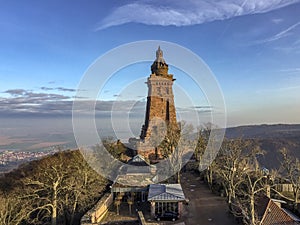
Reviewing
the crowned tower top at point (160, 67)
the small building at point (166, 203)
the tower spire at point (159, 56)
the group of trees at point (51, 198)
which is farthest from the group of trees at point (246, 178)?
the tower spire at point (159, 56)

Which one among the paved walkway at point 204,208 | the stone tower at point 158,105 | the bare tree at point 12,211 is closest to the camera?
the bare tree at point 12,211

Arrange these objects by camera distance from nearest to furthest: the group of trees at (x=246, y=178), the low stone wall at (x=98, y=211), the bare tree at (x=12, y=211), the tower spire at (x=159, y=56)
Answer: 1. the bare tree at (x=12, y=211)
2. the group of trees at (x=246, y=178)
3. the low stone wall at (x=98, y=211)
4. the tower spire at (x=159, y=56)

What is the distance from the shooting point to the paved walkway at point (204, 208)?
61.5 feet

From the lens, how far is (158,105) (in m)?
43.7

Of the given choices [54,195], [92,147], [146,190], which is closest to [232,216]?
[146,190]

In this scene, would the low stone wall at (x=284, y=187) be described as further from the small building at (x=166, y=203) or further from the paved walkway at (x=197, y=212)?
the small building at (x=166, y=203)

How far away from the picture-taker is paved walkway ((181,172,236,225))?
18734 millimetres

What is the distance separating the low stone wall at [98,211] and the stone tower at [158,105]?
64.3ft

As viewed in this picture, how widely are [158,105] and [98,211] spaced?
25985 mm

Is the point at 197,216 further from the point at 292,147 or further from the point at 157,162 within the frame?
the point at 292,147

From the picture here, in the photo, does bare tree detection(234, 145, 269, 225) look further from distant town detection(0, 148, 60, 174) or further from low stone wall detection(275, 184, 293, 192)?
distant town detection(0, 148, 60, 174)

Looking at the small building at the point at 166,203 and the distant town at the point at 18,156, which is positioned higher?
the distant town at the point at 18,156

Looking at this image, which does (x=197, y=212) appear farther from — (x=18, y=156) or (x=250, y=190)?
(x=18, y=156)

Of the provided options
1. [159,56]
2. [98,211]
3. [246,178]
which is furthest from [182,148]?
[159,56]
